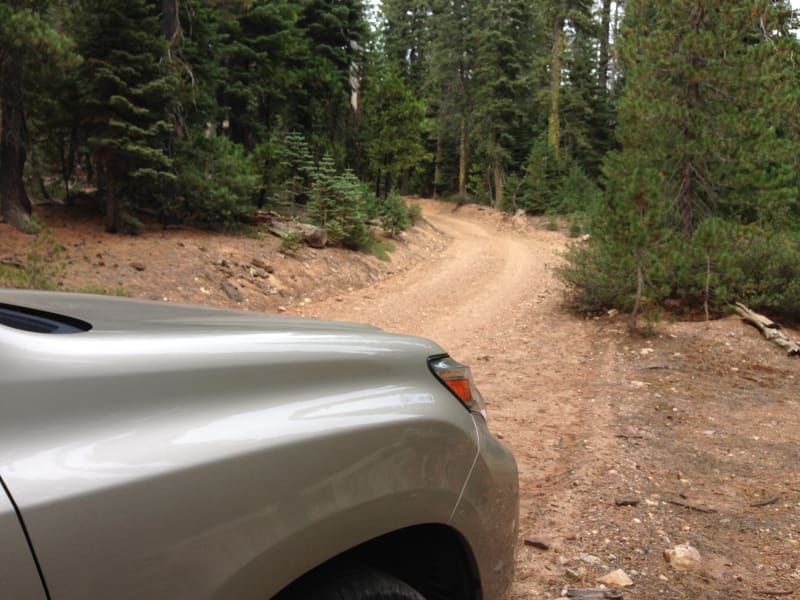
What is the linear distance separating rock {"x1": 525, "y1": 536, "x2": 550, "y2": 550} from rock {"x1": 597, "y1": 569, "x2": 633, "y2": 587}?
388mm

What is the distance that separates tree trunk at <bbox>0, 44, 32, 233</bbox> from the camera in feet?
36.9

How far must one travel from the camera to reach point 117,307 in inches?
74.4

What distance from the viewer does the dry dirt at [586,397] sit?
3494mm

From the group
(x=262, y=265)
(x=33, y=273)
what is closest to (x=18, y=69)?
(x=33, y=273)

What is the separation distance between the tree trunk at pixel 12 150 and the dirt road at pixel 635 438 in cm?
607

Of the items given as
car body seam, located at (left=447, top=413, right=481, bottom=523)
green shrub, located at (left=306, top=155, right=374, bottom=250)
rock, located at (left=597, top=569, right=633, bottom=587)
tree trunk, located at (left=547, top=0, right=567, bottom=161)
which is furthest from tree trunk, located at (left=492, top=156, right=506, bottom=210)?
car body seam, located at (left=447, top=413, right=481, bottom=523)

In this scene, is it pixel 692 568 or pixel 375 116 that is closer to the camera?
pixel 692 568

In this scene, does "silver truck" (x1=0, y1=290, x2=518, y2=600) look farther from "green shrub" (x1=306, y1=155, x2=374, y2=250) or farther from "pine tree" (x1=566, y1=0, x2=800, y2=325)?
"green shrub" (x1=306, y1=155, x2=374, y2=250)

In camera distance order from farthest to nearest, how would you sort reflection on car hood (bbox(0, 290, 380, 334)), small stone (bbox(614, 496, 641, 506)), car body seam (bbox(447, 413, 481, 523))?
small stone (bbox(614, 496, 641, 506)), car body seam (bbox(447, 413, 481, 523)), reflection on car hood (bbox(0, 290, 380, 334))

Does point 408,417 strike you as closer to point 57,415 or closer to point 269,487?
point 269,487

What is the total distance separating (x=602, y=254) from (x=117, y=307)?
9421 millimetres

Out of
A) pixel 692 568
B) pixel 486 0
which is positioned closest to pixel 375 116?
pixel 486 0

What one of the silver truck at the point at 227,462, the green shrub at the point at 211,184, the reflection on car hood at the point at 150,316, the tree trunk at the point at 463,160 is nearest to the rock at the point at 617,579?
the silver truck at the point at 227,462

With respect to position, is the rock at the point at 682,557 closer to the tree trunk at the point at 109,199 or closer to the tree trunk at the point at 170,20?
the tree trunk at the point at 109,199
